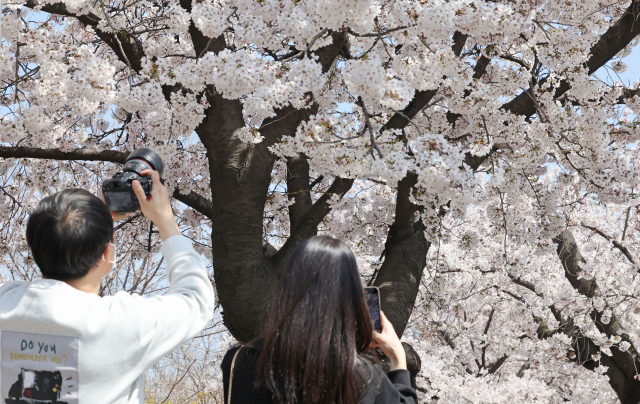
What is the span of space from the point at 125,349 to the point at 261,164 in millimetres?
2403

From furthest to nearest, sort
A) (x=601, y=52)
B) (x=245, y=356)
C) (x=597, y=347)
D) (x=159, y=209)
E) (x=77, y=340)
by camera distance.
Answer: (x=597, y=347)
(x=601, y=52)
(x=159, y=209)
(x=245, y=356)
(x=77, y=340)

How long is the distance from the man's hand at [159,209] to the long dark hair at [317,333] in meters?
0.33

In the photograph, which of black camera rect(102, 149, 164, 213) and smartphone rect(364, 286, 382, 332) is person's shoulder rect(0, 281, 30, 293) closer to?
black camera rect(102, 149, 164, 213)

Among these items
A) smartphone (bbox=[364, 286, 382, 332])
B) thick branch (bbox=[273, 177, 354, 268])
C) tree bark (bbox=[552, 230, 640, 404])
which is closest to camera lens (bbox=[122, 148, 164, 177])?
smartphone (bbox=[364, 286, 382, 332])

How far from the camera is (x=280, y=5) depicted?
3059 mm

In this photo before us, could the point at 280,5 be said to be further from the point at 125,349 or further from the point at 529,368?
the point at 529,368

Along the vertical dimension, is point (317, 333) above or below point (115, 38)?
below

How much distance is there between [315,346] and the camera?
1176 millimetres

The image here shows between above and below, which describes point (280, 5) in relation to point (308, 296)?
above

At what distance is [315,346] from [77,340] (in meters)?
0.49

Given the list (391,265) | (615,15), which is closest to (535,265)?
(615,15)

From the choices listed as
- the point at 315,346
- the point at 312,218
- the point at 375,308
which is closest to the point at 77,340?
the point at 315,346

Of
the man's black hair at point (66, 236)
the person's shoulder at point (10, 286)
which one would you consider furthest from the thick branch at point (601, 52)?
the person's shoulder at point (10, 286)

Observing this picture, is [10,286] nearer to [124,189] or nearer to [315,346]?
[124,189]
